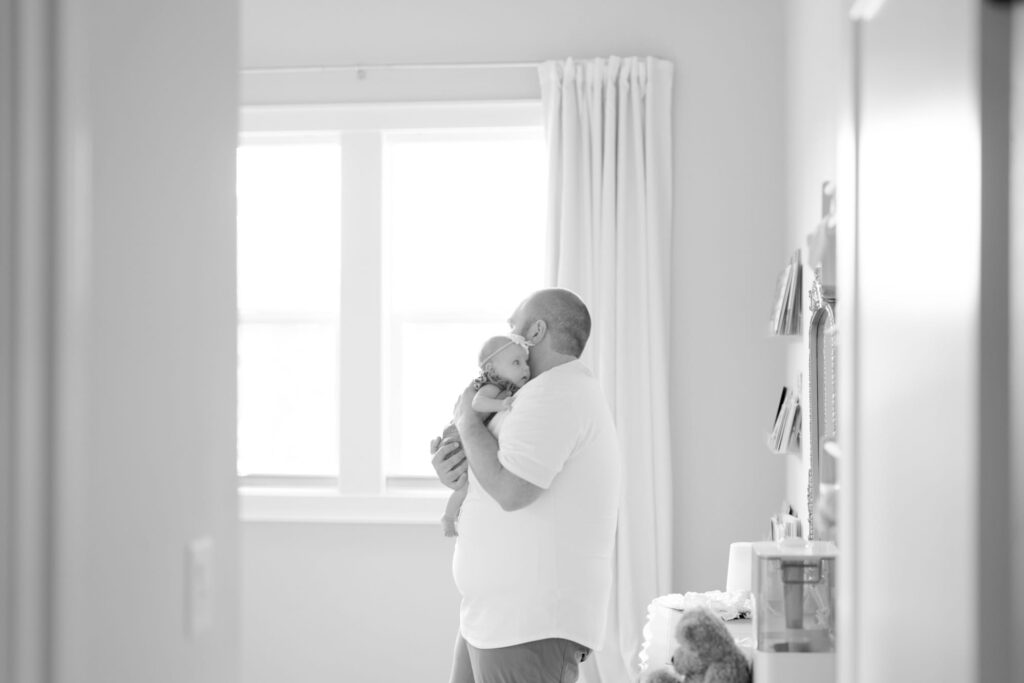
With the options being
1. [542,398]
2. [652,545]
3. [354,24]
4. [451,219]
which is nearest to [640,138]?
[451,219]

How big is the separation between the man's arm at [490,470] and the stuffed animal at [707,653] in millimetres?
431

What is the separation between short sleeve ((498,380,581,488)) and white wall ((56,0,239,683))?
1.06 m

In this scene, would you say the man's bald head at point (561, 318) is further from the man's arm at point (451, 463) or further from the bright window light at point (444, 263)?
the bright window light at point (444, 263)

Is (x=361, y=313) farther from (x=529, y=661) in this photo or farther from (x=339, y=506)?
(x=529, y=661)

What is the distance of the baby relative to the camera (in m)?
2.60

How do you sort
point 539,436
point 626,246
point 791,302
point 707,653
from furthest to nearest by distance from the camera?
point 626,246 → point 791,302 → point 539,436 → point 707,653

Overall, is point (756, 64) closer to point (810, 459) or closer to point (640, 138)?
point (640, 138)

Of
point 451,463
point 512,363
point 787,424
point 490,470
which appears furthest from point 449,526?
point 787,424

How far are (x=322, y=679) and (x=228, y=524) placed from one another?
9.81 feet

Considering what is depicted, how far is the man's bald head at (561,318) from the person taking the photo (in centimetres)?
259

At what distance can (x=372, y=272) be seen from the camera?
4152mm

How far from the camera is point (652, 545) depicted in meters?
3.87

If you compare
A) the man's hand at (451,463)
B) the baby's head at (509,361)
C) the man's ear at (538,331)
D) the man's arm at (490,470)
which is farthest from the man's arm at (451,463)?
the man's ear at (538,331)

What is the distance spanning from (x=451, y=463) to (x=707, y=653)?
785mm
